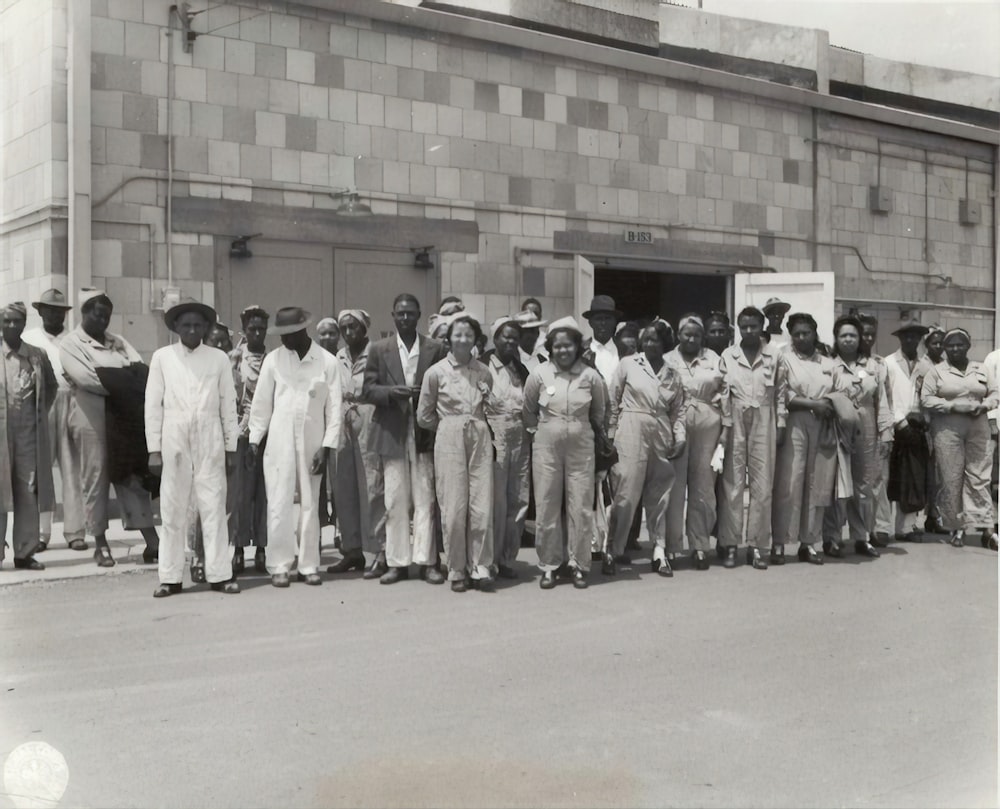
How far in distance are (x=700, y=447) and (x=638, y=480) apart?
0.61m

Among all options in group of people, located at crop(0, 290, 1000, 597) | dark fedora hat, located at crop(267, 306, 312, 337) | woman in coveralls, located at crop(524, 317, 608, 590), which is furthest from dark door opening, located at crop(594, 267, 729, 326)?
dark fedora hat, located at crop(267, 306, 312, 337)

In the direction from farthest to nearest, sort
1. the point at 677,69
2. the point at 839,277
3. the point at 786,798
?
the point at 839,277, the point at 677,69, the point at 786,798

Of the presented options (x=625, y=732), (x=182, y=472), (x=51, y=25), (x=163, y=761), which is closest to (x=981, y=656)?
(x=625, y=732)

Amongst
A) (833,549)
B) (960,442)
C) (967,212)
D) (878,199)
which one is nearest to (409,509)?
(833,549)

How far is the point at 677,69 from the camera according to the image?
49.7 feet

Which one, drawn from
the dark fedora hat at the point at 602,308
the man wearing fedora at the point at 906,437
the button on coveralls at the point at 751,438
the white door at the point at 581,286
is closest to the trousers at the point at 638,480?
the button on coveralls at the point at 751,438

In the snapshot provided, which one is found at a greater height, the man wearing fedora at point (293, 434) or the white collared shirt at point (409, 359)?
the white collared shirt at point (409, 359)

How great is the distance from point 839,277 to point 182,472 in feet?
39.7

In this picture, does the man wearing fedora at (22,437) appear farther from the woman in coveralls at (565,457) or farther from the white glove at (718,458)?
the white glove at (718,458)

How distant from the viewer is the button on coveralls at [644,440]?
8.26m

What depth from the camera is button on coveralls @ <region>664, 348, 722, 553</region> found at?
335 inches

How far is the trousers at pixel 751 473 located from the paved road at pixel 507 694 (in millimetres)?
847

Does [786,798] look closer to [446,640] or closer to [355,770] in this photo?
[355,770]

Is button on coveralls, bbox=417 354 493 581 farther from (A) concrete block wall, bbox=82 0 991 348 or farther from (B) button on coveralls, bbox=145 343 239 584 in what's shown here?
(A) concrete block wall, bbox=82 0 991 348
